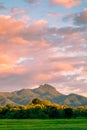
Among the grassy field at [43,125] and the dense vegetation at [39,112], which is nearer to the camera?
the grassy field at [43,125]

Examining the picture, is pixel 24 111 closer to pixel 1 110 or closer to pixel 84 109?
pixel 1 110

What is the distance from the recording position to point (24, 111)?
3846 inches

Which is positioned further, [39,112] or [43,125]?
[39,112]

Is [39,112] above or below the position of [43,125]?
above

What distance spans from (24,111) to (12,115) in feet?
10.1

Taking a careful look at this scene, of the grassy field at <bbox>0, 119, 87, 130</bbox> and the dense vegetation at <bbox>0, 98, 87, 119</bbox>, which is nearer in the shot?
the grassy field at <bbox>0, 119, 87, 130</bbox>

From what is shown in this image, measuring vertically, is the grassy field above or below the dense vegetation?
below

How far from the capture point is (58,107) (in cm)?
10019

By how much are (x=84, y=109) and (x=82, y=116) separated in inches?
197

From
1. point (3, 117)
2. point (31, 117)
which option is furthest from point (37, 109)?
point (3, 117)

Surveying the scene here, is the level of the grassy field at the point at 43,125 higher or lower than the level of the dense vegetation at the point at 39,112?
lower

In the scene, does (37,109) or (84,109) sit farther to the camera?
(84,109)

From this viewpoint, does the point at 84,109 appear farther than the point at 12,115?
Yes

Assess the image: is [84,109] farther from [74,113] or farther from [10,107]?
[10,107]
